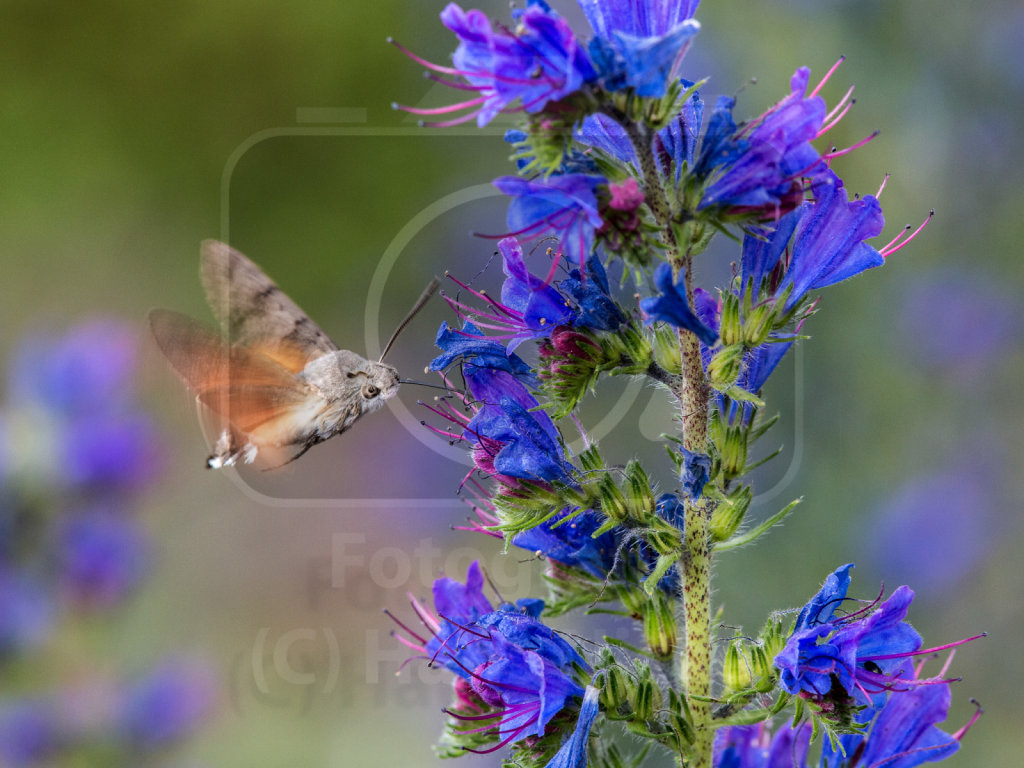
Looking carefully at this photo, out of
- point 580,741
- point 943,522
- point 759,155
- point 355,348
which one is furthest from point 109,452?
point 355,348

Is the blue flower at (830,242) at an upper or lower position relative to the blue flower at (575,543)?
upper

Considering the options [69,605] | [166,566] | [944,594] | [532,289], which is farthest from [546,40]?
[166,566]

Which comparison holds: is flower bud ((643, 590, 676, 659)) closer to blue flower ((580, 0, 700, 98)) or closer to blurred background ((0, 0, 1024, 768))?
blue flower ((580, 0, 700, 98))

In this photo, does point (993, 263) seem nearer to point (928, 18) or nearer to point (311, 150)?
point (928, 18)

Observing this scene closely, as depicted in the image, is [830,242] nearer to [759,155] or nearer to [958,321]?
[759,155]

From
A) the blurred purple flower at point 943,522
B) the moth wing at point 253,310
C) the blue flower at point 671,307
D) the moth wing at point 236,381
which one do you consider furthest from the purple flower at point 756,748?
the blurred purple flower at point 943,522

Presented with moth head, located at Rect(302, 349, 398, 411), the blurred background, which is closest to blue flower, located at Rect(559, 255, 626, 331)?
the blurred background

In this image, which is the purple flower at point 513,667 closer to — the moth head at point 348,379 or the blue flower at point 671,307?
the blue flower at point 671,307
